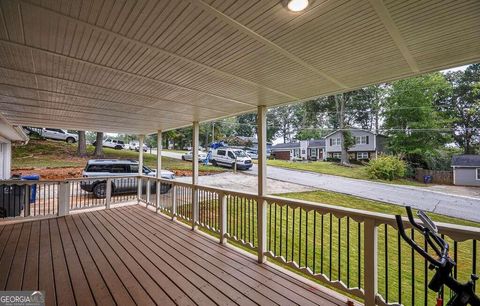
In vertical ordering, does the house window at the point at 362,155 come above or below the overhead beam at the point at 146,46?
below

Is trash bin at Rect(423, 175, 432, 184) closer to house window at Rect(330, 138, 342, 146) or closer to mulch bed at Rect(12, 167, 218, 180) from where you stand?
house window at Rect(330, 138, 342, 146)

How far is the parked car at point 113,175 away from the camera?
24.4 ft

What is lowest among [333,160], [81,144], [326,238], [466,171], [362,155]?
[326,238]

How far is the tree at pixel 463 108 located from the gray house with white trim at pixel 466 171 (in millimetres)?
6832

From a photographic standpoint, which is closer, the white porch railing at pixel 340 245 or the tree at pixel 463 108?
the white porch railing at pixel 340 245

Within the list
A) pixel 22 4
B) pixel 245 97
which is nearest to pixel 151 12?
pixel 22 4

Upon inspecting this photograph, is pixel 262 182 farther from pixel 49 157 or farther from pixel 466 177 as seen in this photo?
pixel 49 157

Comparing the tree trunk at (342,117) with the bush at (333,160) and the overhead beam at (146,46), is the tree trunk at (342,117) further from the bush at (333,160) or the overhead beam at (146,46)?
the overhead beam at (146,46)

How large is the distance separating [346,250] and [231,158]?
14.2m

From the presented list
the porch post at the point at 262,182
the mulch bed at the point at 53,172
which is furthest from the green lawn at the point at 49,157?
the porch post at the point at 262,182

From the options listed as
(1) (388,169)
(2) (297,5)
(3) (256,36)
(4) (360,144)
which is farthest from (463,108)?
(2) (297,5)

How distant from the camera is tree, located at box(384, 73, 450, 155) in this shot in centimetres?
1786

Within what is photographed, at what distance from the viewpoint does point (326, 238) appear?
5.86 m

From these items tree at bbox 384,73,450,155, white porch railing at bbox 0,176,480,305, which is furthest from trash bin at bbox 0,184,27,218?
tree at bbox 384,73,450,155
